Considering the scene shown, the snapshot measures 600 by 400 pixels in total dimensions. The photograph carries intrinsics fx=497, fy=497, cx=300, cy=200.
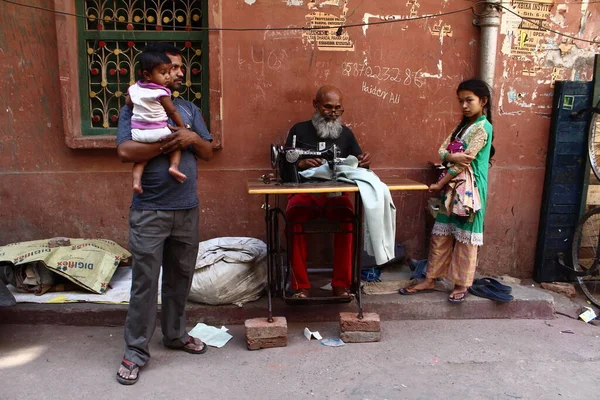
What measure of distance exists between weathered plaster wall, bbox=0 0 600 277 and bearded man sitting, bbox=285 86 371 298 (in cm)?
45

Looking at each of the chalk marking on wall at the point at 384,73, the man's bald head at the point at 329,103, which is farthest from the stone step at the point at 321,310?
the chalk marking on wall at the point at 384,73

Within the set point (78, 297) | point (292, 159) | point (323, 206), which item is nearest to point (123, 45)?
point (292, 159)

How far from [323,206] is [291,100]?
1156 millimetres

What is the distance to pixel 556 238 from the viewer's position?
4566 mm

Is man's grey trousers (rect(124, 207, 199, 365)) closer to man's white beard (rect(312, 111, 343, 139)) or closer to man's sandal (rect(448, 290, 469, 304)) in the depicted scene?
man's white beard (rect(312, 111, 343, 139))

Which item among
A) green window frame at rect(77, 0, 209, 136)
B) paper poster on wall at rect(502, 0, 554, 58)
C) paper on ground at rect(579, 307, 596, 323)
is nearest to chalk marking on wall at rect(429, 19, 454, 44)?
paper poster on wall at rect(502, 0, 554, 58)

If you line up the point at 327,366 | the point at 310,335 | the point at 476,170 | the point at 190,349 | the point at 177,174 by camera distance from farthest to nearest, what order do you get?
the point at 476,170 < the point at 310,335 < the point at 190,349 < the point at 327,366 < the point at 177,174

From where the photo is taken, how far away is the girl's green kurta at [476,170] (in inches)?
141

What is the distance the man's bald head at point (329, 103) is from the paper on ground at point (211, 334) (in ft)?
5.99

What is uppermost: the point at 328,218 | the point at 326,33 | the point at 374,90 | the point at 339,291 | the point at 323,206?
the point at 326,33

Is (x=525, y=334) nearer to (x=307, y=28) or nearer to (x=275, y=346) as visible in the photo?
(x=275, y=346)

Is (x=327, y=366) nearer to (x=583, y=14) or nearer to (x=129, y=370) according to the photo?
(x=129, y=370)

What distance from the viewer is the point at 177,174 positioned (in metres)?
2.88

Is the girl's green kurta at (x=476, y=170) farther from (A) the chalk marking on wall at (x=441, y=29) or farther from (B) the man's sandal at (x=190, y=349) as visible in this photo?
(B) the man's sandal at (x=190, y=349)
